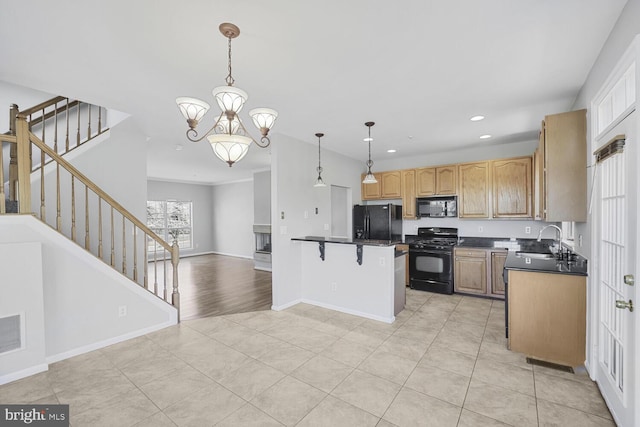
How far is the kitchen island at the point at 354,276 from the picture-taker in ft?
12.1

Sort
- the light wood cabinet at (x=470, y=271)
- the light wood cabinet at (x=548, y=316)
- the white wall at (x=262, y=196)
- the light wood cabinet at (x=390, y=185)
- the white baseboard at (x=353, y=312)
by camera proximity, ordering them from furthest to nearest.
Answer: the white wall at (x=262, y=196) → the light wood cabinet at (x=390, y=185) → the light wood cabinet at (x=470, y=271) → the white baseboard at (x=353, y=312) → the light wood cabinet at (x=548, y=316)

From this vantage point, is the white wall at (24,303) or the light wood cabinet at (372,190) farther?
the light wood cabinet at (372,190)

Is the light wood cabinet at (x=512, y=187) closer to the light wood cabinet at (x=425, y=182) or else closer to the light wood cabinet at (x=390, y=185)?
the light wood cabinet at (x=425, y=182)

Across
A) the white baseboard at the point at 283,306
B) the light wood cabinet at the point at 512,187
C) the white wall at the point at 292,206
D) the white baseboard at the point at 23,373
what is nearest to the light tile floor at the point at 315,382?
the white baseboard at the point at 23,373

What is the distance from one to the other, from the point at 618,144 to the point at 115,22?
326 cm

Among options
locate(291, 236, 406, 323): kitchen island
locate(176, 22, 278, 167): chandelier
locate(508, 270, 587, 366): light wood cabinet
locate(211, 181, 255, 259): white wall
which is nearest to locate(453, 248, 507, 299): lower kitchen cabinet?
locate(291, 236, 406, 323): kitchen island

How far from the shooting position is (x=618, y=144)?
1759mm

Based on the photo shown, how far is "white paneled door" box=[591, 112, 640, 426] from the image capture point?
1616mm

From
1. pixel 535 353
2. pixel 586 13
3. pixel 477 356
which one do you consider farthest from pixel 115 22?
pixel 535 353

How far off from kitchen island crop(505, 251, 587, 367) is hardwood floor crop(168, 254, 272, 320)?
10.3 feet

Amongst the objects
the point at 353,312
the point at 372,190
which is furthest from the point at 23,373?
the point at 372,190

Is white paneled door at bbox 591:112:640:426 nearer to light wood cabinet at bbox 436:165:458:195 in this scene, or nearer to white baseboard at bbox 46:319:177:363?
light wood cabinet at bbox 436:165:458:195

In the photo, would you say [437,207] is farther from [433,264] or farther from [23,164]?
[23,164]

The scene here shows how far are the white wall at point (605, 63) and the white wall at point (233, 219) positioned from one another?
7843 mm
